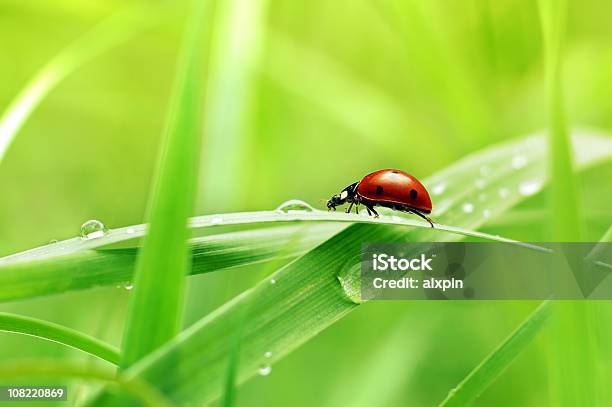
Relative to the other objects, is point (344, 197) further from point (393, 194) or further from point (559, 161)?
point (559, 161)

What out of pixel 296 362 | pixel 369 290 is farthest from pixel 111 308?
pixel 369 290

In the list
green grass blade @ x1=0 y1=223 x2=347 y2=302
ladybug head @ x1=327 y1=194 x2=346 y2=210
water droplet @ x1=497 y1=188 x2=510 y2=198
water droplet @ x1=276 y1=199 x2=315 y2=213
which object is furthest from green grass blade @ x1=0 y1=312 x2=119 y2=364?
water droplet @ x1=497 y1=188 x2=510 y2=198

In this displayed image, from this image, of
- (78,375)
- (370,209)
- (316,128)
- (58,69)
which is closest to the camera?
(78,375)

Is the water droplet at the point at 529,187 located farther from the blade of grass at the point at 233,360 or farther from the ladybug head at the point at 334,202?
the blade of grass at the point at 233,360

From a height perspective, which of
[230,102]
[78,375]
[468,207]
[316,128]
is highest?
[316,128]

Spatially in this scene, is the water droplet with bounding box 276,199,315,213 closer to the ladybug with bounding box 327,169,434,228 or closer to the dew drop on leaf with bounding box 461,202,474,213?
the ladybug with bounding box 327,169,434,228

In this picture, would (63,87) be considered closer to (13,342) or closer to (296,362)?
(13,342)

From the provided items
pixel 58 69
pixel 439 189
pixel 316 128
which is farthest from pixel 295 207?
pixel 316 128

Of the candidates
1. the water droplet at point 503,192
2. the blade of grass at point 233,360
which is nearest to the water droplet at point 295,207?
the blade of grass at point 233,360
